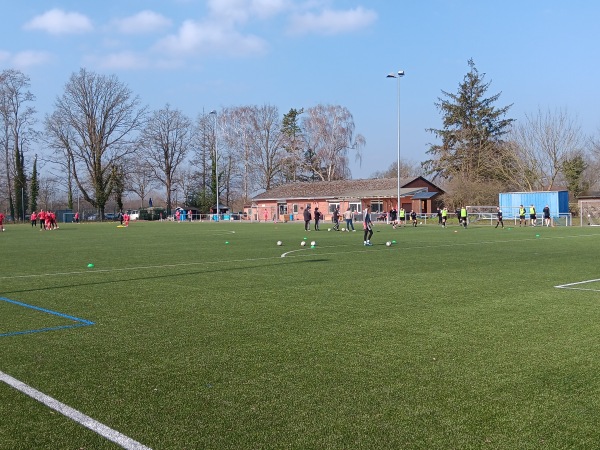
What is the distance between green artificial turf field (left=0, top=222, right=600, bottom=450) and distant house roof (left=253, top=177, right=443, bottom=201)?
5673 centimetres

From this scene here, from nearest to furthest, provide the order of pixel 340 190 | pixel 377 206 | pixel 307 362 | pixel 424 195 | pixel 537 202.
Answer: pixel 307 362, pixel 537 202, pixel 424 195, pixel 377 206, pixel 340 190

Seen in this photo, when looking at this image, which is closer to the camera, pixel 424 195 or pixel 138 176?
pixel 424 195

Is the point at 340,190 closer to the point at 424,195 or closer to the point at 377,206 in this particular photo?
the point at 377,206

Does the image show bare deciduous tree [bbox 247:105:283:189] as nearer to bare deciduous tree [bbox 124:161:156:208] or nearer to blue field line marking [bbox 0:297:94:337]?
bare deciduous tree [bbox 124:161:156:208]

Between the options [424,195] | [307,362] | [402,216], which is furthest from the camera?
[424,195]

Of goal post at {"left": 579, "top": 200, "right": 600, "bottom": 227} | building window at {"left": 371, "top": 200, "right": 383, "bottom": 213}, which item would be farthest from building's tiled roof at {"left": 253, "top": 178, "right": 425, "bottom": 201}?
goal post at {"left": 579, "top": 200, "right": 600, "bottom": 227}

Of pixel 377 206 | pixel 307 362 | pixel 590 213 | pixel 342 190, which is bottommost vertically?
pixel 307 362

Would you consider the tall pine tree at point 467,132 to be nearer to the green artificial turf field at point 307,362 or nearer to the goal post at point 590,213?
the goal post at point 590,213

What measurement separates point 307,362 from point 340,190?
230 ft

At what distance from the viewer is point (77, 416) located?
178 inches

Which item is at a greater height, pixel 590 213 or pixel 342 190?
pixel 342 190

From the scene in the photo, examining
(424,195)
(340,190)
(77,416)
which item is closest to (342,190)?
(340,190)

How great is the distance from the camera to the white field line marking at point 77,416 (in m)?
4.05

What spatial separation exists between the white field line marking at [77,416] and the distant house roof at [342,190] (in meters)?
62.8
